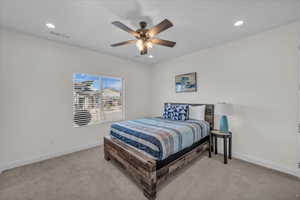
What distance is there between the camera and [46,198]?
166 cm

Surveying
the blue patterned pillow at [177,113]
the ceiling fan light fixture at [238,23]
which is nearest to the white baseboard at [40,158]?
the blue patterned pillow at [177,113]

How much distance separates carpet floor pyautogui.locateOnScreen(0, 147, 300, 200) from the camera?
1.70m

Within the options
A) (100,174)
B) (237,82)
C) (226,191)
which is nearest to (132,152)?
(100,174)

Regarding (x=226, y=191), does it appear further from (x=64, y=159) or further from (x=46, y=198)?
(x=64, y=159)

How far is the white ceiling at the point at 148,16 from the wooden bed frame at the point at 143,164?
2.25 metres

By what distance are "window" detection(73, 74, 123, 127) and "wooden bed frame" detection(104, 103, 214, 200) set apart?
1160 mm

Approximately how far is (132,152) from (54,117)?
7.13ft

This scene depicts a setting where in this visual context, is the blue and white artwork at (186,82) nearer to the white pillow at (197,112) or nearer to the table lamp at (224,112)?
the white pillow at (197,112)

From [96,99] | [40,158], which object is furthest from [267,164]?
[40,158]

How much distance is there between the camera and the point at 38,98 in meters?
2.64

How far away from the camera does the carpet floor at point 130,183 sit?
170cm

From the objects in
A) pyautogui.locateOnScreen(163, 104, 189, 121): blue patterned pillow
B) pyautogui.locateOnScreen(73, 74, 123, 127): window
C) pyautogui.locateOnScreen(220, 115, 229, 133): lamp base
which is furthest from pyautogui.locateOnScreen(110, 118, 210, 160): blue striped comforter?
pyautogui.locateOnScreen(73, 74, 123, 127): window

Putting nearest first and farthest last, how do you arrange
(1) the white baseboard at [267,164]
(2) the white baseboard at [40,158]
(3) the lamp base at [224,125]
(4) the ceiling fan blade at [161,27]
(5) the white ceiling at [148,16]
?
(4) the ceiling fan blade at [161,27] → (5) the white ceiling at [148,16] → (1) the white baseboard at [267,164] → (2) the white baseboard at [40,158] → (3) the lamp base at [224,125]

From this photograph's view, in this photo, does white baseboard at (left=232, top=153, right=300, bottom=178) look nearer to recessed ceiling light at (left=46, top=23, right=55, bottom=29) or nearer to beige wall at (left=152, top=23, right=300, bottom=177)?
beige wall at (left=152, top=23, right=300, bottom=177)
